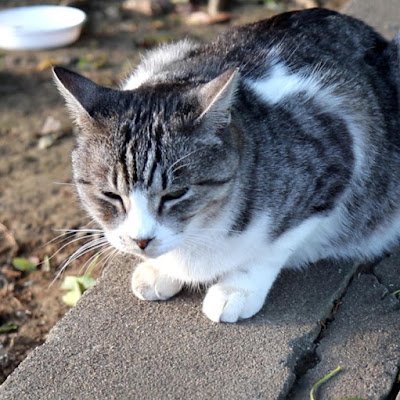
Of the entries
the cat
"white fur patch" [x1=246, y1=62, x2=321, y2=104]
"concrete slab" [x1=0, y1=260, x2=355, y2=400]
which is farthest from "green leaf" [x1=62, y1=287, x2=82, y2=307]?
"white fur patch" [x1=246, y1=62, x2=321, y2=104]

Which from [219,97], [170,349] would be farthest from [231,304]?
[219,97]

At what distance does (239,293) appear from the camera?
2.43 m

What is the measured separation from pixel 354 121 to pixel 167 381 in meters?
1.05

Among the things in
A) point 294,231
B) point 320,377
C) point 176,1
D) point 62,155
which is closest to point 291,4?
point 176,1

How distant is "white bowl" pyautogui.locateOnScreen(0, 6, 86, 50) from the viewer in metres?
4.49

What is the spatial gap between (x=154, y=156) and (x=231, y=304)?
0.58m

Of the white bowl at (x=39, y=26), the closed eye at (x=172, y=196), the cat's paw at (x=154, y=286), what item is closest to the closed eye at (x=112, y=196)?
the closed eye at (x=172, y=196)

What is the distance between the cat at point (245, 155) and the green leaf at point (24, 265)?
71cm

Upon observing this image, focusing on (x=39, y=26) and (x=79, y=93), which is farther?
(x=39, y=26)

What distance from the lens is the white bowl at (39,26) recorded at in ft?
14.7

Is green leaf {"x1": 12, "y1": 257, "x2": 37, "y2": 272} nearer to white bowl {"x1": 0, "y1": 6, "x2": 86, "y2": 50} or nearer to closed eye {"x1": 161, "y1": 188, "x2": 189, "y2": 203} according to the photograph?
closed eye {"x1": 161, "y1": 188, "x2": 189, "y2": 203}

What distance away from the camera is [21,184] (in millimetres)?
3553

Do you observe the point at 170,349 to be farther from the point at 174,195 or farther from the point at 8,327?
the point at 8,327

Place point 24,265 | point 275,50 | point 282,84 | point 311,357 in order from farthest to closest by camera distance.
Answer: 1. point 24,265
2. point 275,50
3. point 282,84
4. point 311,357
